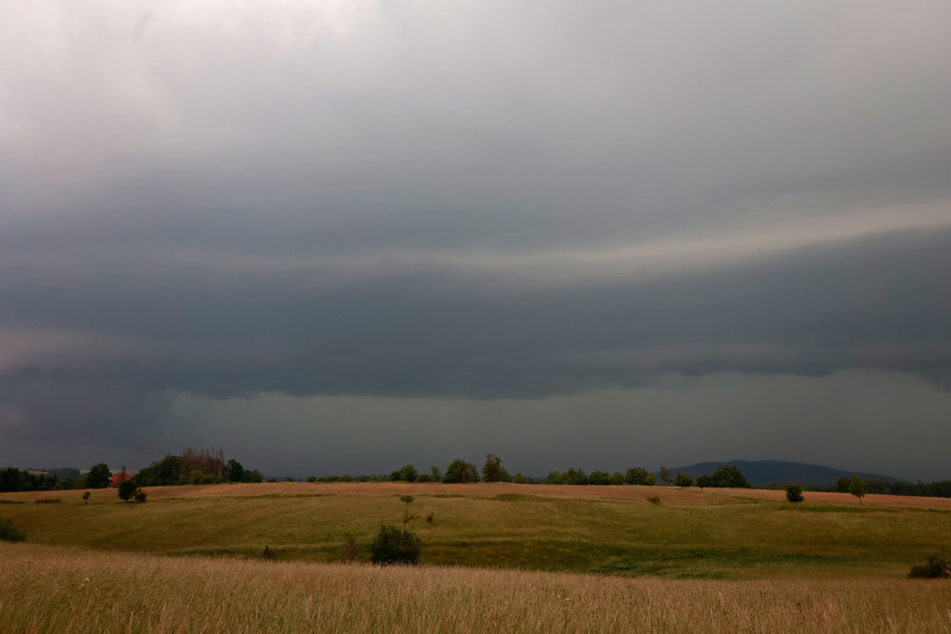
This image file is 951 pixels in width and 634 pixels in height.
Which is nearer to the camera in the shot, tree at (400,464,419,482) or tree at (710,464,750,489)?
tree at (400,464,419,482)

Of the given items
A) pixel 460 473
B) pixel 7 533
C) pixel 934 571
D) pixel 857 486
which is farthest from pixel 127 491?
pixel 857 486

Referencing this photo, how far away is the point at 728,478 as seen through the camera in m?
131

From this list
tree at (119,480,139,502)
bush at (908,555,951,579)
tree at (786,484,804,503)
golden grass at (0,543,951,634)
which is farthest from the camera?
tree at (119,480,139,502)

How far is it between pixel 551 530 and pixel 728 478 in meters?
90.4

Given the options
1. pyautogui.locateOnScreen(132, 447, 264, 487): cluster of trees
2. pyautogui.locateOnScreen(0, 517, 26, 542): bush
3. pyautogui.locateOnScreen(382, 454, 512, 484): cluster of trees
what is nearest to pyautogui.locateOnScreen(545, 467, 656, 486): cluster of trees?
pyautogui.locateOnScreen(382, 454, 512, 484): cluster of trees

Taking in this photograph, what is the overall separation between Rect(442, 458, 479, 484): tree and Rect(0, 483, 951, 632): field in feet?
29.9

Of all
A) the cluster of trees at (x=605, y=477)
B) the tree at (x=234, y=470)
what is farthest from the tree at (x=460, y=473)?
the tree at (x=234, y=470)

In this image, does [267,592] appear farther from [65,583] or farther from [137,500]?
[137,500]

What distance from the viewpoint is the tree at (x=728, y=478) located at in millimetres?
128250

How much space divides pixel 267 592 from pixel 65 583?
2.69m

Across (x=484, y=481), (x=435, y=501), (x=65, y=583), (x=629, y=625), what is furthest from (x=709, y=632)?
(x=484, y=481)

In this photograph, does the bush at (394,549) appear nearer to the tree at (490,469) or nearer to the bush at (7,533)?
the bush at (7,533)

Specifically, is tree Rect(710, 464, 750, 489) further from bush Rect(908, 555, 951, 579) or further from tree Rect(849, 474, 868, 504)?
bush Rect(908, 555, 951, 579)

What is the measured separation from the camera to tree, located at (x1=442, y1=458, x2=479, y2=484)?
104500 millimetres
